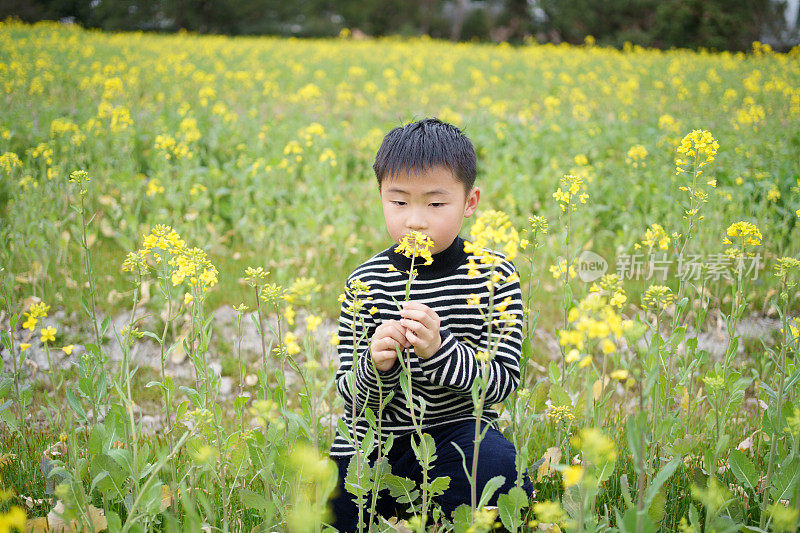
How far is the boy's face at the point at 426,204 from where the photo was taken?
1.63m

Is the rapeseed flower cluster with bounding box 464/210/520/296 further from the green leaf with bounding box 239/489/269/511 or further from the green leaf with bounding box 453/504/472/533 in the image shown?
the green leaf with bounding box 239/489/269/511

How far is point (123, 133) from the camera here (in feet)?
13.8

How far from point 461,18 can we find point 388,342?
29495 millimetres

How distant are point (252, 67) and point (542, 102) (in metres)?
5.69

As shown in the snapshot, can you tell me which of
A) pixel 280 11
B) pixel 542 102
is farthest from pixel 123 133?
pixel 280 11

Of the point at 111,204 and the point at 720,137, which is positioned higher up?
the point at 720,137

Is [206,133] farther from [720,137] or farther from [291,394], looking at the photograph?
[720,137]

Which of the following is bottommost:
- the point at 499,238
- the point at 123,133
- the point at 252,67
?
the point at 499,238

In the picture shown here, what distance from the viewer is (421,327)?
1.38 m

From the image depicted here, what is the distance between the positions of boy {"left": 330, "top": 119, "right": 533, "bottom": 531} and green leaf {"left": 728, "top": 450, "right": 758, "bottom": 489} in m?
0.56

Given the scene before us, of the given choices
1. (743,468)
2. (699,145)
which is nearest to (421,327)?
(743,468)

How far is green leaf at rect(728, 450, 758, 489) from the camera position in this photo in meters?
1.51

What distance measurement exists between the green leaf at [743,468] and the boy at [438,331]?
1.82 ft

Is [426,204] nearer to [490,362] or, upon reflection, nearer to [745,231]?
[490,362]
